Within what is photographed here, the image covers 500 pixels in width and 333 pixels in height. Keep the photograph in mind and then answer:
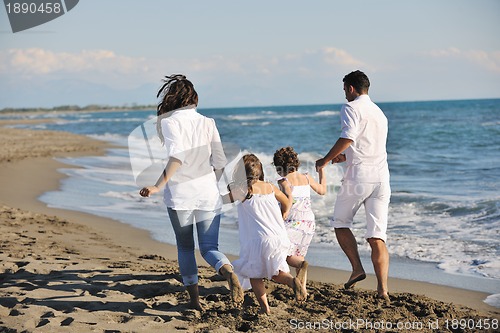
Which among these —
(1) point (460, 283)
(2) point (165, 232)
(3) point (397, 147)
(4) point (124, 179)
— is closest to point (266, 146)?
(3) point (397, 147)

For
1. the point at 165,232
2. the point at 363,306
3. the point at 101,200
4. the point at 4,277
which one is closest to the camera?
the point at 363,306

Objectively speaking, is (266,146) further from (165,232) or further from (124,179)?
(165,232)

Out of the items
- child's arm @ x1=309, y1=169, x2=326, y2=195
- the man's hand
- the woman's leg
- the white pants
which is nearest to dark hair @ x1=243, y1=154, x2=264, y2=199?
the woman's leg

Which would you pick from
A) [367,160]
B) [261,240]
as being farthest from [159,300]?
[367,160]

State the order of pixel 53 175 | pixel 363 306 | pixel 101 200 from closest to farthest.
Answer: pixel 363 306, pixel 101 200, pixel 53 175

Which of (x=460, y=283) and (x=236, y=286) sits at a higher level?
(x=236, y=286)

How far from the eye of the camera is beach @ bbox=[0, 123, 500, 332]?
4199 millimetres

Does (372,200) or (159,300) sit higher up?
(372,200)

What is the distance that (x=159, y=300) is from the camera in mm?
4781

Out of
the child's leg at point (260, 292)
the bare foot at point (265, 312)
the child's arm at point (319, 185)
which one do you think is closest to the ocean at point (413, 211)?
the child's arm at point (319, 185)

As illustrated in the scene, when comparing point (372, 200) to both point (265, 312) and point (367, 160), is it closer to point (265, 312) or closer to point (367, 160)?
point (367, 160)

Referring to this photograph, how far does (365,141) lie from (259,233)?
1206 millimetres

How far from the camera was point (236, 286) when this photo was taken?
4.15 metres

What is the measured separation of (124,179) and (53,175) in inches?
74.5
